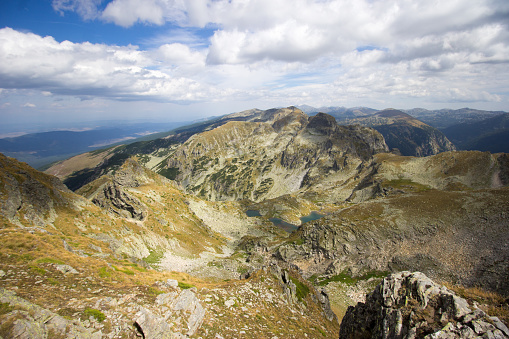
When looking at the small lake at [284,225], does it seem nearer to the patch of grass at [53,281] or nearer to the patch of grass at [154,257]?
the patch of grass at [154,257]

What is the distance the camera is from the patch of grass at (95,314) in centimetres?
1301

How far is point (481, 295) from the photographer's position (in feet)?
46.6

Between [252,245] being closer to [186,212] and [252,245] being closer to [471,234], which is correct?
[186,212]

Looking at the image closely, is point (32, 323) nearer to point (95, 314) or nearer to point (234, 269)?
point (95, 314)

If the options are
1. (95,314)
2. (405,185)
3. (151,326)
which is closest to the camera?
(95,314)

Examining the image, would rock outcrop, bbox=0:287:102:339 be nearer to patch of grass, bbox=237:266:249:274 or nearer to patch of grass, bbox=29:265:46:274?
patch of grass, bbox=29:265:46:274

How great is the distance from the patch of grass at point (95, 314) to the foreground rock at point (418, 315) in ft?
59.6

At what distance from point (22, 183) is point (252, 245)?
62131 mm

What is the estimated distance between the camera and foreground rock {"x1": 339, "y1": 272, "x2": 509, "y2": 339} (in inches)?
453

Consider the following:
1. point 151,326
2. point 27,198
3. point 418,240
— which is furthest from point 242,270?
point 418,240

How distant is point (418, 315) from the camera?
13.7 m

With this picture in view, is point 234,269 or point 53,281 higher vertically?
point 53,281

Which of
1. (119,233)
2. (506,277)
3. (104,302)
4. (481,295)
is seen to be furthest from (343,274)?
(104,302)

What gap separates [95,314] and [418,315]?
20.0 meters
